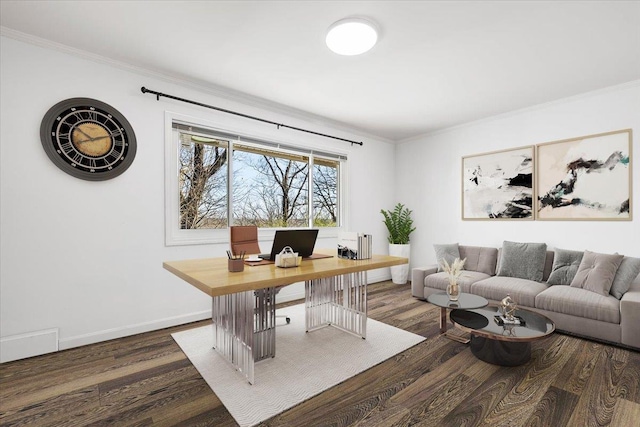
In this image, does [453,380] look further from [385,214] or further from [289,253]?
[385,214]

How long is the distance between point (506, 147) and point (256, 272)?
4047 millimetres

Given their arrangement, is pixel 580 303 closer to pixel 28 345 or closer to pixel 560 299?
pixel 560 299

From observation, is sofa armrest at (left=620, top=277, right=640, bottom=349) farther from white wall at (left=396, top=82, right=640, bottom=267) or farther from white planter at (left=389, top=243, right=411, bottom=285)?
white planter at (left=389, top=243, right=411, bottom=285)

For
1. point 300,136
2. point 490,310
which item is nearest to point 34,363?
point 300,136

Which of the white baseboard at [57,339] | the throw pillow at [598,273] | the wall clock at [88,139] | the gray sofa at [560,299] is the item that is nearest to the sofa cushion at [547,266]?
the gray sofa at [560,299]

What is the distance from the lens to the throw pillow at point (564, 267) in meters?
3.32

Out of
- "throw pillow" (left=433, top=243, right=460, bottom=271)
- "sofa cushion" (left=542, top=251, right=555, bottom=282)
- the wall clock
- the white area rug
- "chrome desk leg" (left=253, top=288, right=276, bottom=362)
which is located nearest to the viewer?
the white area rug

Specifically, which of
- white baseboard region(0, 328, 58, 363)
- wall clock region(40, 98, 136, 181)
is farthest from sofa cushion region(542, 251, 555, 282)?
white baseboard region(0, 328, 58, 363)

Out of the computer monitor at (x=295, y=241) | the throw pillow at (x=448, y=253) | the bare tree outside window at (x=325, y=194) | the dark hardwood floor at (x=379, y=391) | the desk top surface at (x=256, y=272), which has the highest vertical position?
the bare tree outside window at (x=325, y=194)

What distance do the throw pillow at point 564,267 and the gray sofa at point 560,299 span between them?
114mm

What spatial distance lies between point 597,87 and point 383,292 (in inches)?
143

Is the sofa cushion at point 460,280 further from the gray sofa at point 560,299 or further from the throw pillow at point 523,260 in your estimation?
the throw pillow at point 523,260

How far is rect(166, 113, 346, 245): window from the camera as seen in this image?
10.9 feet

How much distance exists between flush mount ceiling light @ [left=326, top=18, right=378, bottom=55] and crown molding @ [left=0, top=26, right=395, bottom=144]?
1.56 meters
